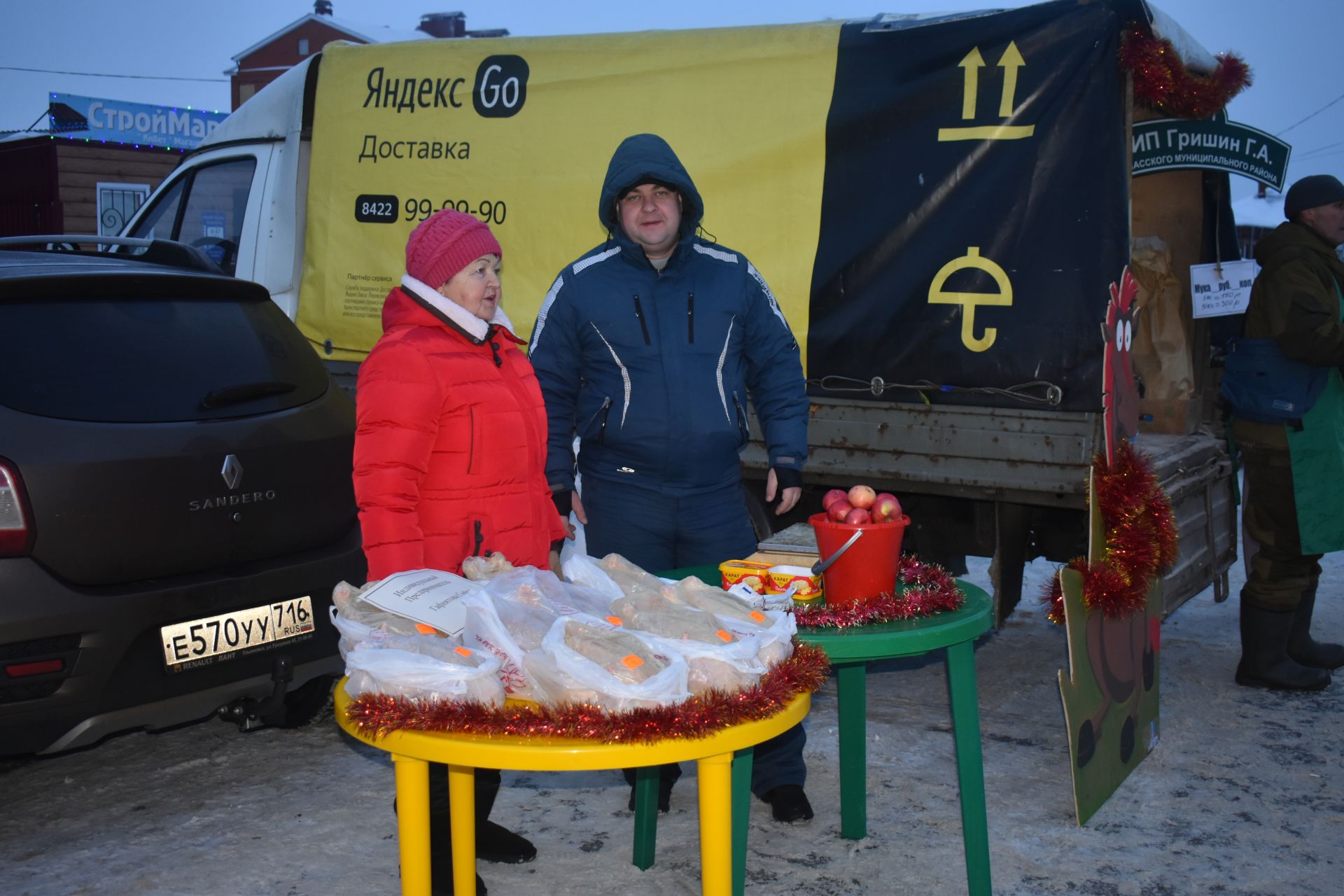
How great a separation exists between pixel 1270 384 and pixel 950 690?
2.91 m

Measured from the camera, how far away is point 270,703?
12.9 feet

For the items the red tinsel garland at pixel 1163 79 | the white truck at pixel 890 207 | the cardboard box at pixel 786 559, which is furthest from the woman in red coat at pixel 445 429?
the red tinsel garland at pixel 1163 79

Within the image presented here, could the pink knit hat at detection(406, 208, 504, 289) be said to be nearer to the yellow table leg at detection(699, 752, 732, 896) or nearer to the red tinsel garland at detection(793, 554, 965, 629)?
the red tinsel garland at detection(793, 554, 965, 629)

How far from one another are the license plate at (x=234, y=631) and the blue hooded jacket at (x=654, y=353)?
2.98 feet

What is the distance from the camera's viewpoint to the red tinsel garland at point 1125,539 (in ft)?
12.2

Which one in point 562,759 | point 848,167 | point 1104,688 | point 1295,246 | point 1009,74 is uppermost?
point 1009,74

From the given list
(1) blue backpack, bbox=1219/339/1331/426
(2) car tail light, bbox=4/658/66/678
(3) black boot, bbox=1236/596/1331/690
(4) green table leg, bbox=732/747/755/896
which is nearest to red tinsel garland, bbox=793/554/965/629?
(4) green table leg, bbox=732/747/755/896

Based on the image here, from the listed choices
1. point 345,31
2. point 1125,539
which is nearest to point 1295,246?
point 1125,539

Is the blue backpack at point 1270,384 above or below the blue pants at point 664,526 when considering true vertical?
above

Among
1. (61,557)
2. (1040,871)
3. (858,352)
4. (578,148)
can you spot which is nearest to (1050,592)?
(1040,871)

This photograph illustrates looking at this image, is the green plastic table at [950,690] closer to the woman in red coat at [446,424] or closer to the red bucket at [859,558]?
the red bucket at [859,558]

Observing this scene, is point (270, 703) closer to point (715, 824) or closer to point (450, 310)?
point (450, 310)

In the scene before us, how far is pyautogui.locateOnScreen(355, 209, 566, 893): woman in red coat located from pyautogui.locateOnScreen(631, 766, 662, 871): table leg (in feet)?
1.97

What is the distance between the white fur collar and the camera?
298 cm
